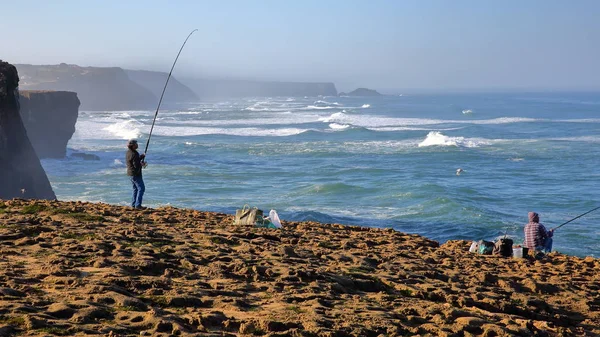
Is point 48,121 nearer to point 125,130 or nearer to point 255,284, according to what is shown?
point 125,130

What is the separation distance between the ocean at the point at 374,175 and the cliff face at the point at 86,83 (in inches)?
1616

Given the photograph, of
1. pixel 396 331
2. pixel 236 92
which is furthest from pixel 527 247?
pixel 236 92

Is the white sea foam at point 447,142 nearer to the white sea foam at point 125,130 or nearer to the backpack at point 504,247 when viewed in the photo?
the white sea foam at point 125,130

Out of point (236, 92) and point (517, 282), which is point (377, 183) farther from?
point (236, 92)

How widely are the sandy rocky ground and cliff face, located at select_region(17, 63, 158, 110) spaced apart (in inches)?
3527

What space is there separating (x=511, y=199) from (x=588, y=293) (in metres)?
18.4

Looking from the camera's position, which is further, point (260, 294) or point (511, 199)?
point (511, 199)

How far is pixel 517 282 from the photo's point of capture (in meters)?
8.74

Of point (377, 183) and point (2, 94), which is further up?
point (2, 94)

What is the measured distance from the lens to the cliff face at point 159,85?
6344 inches

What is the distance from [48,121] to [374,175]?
21.5 metres

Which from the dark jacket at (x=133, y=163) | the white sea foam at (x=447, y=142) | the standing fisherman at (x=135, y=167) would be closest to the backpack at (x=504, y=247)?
the standing fisherman at (x=135, y=167)

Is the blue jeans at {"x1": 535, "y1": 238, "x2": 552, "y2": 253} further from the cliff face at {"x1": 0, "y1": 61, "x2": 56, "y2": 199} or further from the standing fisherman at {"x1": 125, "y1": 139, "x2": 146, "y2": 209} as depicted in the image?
the cliff face at {"x1": 0, "y1": 61, "x2": 56, "y2": 199}

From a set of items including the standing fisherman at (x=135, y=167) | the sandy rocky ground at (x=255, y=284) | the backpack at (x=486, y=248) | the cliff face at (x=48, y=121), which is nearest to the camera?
the sandy rocky ground at (x=255, y=284)
